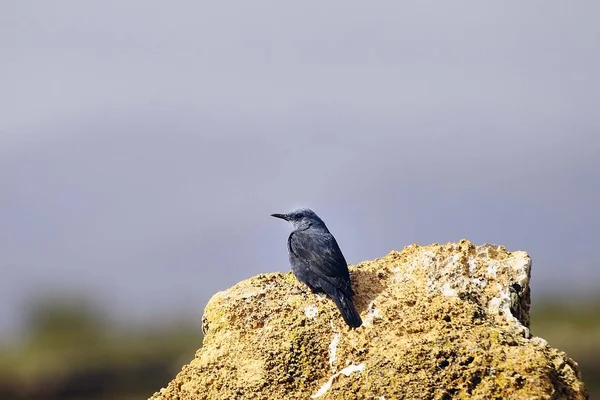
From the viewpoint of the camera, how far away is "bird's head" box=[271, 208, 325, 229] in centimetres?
982

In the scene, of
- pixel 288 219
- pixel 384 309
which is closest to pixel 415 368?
pixel 384 309

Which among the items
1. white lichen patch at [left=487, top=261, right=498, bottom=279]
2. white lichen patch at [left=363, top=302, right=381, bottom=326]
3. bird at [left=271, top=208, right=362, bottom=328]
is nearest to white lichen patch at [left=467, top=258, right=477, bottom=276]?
white lichen patch at [left=487, top=261, right=498, bottom=279]

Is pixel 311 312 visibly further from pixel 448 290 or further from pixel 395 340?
pixel 448 290

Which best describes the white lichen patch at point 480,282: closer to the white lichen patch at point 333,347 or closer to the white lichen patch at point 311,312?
the white lichen patch at point 333,347

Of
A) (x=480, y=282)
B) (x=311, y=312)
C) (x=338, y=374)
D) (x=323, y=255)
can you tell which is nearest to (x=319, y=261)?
(x=323, y=255)

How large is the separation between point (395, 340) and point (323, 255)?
207 cm

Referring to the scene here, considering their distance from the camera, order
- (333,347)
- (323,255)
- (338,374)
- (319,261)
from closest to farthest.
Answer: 1. (338,374)
2. (333,347)
3. (319,261)
4. (323,255)

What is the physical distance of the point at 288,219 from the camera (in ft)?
33.0

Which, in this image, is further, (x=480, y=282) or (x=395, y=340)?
(x=480, y=282)

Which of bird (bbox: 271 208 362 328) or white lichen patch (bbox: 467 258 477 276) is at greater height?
bird (bbox: 271 208 362 328)

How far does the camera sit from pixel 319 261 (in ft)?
28.3

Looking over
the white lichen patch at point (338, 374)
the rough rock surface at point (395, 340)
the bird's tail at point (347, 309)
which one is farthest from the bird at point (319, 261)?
the white lichen patch at point (338, 374)

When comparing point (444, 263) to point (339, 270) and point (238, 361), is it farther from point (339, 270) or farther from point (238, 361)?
point (238, 361)

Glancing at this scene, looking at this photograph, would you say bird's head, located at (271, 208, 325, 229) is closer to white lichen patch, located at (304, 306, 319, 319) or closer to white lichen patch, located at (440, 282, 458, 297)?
white lichen patch, located at (304, 306, 319, 319)
